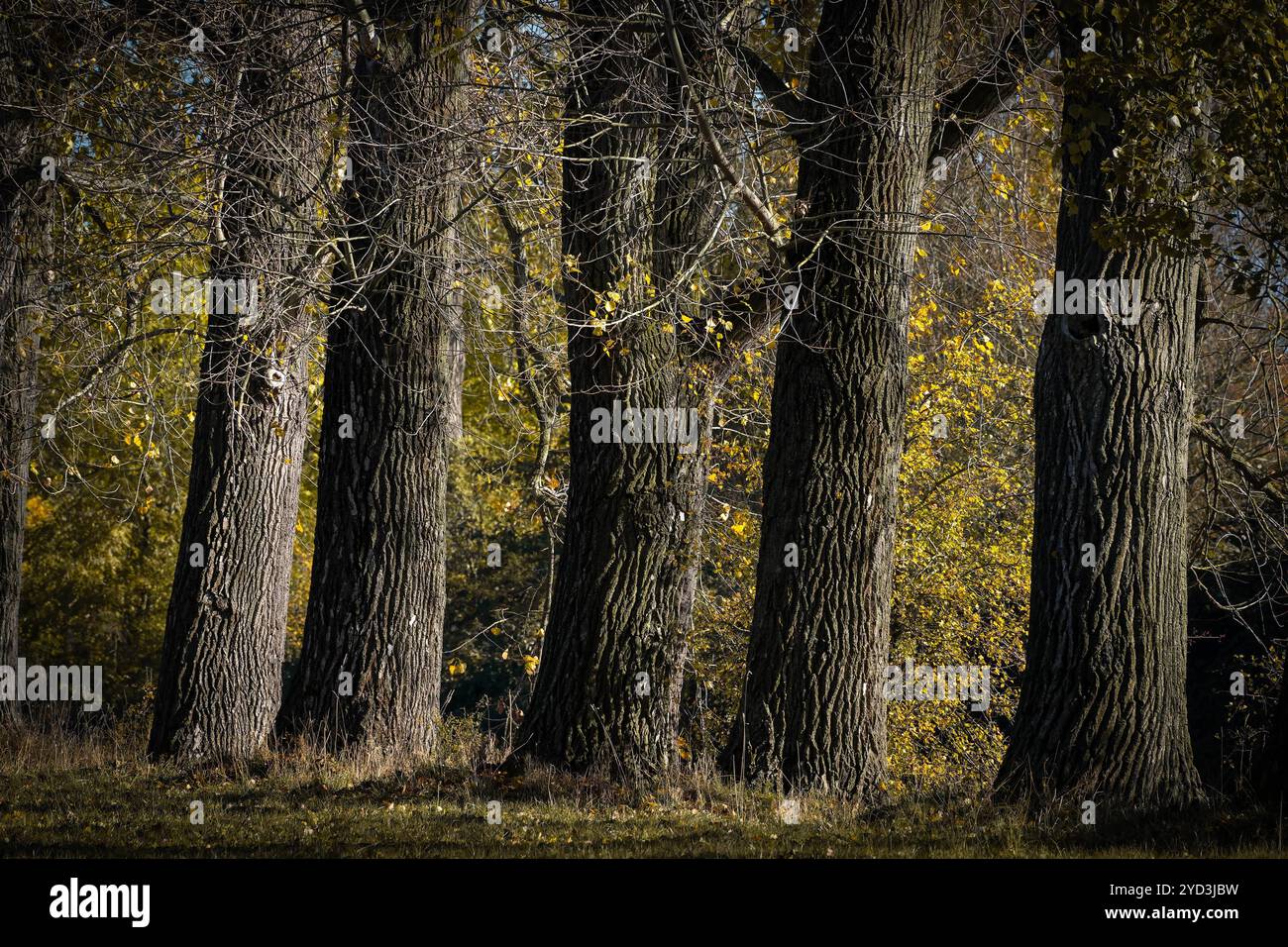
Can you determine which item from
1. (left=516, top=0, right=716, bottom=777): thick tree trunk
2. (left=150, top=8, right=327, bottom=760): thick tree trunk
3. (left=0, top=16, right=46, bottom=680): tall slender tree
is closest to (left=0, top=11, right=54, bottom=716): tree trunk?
(left=0, top=16, right=46, bottom=680): tall slender tree

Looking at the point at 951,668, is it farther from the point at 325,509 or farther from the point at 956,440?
the point at 325,509

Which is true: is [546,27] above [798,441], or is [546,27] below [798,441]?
above

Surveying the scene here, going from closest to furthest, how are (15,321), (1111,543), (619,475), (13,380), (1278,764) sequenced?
(1278,764) → (1111,543) → (619,475) → (15,321) → (13,380)

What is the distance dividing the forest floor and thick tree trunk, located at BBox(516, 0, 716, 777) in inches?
21.3

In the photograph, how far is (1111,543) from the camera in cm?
833

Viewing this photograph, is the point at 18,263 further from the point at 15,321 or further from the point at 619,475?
the point at 619,475

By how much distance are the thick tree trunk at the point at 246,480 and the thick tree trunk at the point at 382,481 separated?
1.85 ft

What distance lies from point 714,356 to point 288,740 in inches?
192

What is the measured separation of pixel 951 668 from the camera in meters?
18.6

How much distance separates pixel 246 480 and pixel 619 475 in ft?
13.7

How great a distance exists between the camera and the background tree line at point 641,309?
831 cm

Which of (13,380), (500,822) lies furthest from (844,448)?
(13,380)
